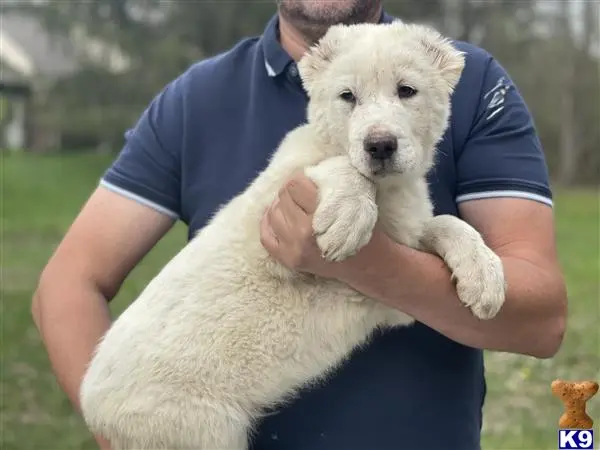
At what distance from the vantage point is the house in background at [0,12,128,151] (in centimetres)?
2319

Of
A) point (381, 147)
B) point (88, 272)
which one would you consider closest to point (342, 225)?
point (381, 147)

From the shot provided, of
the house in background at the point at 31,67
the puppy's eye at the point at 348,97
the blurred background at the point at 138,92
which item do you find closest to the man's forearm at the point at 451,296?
the puppy's eye at the point at 348,97

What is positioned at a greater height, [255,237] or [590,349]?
[255,237]

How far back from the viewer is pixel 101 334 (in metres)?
2.68

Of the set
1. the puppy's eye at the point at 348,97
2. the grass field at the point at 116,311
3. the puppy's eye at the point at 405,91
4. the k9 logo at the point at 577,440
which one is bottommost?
the grass field at the point at 116,311

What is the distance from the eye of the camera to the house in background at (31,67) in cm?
2319

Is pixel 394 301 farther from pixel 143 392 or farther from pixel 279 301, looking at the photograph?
pixel 143 392

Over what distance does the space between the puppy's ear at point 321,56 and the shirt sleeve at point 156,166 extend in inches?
19.8

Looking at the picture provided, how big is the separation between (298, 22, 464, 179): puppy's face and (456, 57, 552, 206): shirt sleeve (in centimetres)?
17

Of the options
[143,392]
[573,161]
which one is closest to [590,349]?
[143,392]

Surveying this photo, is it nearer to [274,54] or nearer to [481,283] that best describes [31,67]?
[274,54]

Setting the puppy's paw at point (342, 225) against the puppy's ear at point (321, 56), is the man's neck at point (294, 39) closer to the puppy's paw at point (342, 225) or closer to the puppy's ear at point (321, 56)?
the puppy's ear at point (321, 56)

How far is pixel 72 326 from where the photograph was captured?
2682mm

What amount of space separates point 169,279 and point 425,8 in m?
20.0
